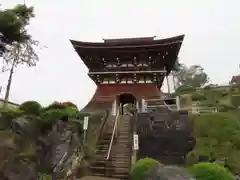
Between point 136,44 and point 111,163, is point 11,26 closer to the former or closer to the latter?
point 111,163

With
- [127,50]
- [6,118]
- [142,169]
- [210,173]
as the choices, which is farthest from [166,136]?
[127,50]

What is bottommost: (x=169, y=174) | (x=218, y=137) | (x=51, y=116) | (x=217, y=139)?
(x=169, y=174)

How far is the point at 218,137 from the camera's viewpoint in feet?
45.2

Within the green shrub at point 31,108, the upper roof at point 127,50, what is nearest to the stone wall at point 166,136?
the green shrub at point 31,108

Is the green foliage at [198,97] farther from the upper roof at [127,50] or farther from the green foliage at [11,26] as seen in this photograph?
the green foliage at [11,26]

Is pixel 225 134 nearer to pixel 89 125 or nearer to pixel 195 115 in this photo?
pixel 195 115

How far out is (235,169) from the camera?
11.6 m

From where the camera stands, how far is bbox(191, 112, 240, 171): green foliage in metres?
12.5

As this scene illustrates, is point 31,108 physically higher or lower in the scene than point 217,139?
higher

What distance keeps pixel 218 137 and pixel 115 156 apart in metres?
6.06

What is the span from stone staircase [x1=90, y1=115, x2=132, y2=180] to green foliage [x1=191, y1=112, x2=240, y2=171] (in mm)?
3899

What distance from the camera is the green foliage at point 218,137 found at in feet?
41.2

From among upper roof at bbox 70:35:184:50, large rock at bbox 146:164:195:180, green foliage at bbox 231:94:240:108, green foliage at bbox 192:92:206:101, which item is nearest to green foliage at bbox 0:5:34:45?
upper roof at bbox 70:35:184:50

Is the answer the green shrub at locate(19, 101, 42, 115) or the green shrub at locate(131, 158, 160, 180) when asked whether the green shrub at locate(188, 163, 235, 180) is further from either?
the green shrub at locate(19, 101, 42, 115)
